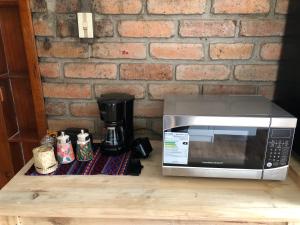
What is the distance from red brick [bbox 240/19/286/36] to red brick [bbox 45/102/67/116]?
2.88ft

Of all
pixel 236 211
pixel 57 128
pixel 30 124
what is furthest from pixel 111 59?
pixel 236 211

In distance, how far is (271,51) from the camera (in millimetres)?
1115

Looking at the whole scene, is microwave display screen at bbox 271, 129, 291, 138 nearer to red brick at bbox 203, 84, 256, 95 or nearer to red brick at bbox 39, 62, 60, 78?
A: red brick at bbox 203, 84, 256, 95

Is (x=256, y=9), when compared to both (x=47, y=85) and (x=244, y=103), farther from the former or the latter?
(x=47, y=85)

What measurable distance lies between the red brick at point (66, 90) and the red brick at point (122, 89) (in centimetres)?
6

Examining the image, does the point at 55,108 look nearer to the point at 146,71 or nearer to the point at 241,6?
the point at 146,71

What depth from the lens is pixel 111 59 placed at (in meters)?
1.16

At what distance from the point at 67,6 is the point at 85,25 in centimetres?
11

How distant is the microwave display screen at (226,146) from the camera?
2.80ft

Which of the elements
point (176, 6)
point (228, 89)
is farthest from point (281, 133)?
point (176, 6)

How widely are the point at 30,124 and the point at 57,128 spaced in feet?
0.59

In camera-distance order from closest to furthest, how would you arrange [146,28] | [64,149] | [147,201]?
[147,201]
[64,149]
[146,28]

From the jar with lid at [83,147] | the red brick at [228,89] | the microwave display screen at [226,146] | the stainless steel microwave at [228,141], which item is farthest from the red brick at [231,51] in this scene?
the jar with lid at [83,147]

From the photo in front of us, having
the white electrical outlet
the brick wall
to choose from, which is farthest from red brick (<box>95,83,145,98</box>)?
the white electrical outlet
